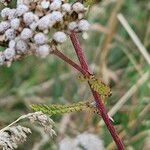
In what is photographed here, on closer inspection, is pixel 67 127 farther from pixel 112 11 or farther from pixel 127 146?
pixel 112 11

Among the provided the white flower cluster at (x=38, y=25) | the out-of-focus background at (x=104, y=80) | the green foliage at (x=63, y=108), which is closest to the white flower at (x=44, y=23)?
the white flower cluster at (x=38, y=25)

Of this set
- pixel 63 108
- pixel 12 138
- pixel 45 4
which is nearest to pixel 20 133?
pixel 12 138

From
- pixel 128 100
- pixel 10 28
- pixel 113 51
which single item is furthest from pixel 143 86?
pixel 10 28

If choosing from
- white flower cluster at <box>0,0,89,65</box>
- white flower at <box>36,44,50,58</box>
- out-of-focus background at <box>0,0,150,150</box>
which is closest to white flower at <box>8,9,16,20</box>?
white flower cluster at <box>0,0,89,65</box>

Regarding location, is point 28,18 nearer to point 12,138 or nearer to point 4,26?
point 4,26

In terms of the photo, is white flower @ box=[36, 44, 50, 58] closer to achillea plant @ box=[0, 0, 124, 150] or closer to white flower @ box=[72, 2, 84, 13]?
achillea plant @ box=[0, 0, 124, 150]

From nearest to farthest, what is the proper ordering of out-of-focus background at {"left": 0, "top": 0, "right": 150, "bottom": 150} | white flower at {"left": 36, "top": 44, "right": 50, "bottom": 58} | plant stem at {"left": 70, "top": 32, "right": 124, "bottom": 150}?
white flower at {"left": 36, "top": 44, "right": 50, "bottom": 58}
plant stem at {"left": 70, "top": 32, "right": 124, "bottom": 150}
out-of-focus background at {"left": 0, "top": 0, "right": 150, "bottom": 150}
